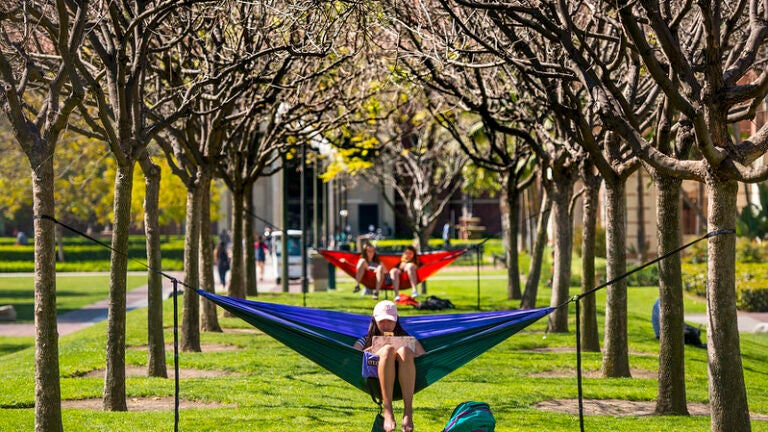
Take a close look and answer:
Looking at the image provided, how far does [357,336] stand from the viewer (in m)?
9.44

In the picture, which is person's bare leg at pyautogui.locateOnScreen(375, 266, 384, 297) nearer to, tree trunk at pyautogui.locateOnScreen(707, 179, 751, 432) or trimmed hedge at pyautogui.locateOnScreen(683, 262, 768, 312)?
trimmed hedge at pyautogui.locateOnScreen(683, 262, 768, 312)

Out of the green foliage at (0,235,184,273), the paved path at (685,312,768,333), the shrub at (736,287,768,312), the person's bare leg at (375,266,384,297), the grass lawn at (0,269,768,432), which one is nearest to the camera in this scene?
the grass lawn at (0,269,768,432)

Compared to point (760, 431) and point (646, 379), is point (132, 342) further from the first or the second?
point (760, 431)

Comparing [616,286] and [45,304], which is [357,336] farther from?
[616,286]

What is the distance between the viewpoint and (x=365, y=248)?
22484 mm

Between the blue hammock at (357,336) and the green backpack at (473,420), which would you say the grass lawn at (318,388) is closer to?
the blue hammock at (357,336)

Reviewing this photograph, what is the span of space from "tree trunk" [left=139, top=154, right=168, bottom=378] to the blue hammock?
236 cm

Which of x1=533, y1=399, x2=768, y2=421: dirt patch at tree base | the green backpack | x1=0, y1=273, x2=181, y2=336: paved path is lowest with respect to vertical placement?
x1=533, y1=399, x2=768, y2=421: dirt patch at tree base

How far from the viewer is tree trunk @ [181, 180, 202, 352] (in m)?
14.3

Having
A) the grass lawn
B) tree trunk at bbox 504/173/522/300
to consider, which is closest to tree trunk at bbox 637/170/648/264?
tree trunk at bbox 504/173/522/300

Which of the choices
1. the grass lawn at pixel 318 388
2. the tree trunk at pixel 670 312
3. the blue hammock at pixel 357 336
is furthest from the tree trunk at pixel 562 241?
the blue hammock at pixel 357 336

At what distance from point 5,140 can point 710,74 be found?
93.2 feet

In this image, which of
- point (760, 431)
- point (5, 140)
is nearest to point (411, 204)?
point (5, 140)

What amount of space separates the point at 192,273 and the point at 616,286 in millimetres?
5365
